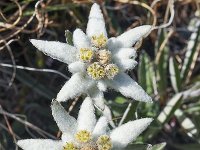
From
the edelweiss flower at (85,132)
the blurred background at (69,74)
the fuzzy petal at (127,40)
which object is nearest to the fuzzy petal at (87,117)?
the edelweiss flower at (85,132)

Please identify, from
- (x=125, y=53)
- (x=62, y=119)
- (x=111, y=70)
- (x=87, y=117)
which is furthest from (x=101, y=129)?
(x=125, y=53)

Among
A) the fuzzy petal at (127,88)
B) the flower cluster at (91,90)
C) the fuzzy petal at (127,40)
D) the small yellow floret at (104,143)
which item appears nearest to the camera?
the small yellow floret at (104,143)

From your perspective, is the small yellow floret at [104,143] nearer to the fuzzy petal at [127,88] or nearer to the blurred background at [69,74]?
the fuzzy petal at [127,88]

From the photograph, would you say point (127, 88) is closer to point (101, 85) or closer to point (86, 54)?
point (101, 85)

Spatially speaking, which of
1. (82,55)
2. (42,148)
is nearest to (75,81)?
(82,55)

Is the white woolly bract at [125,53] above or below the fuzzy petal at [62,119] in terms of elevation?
above

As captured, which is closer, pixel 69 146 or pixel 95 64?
pixel 69 146

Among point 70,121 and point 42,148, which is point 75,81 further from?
point 42,148
